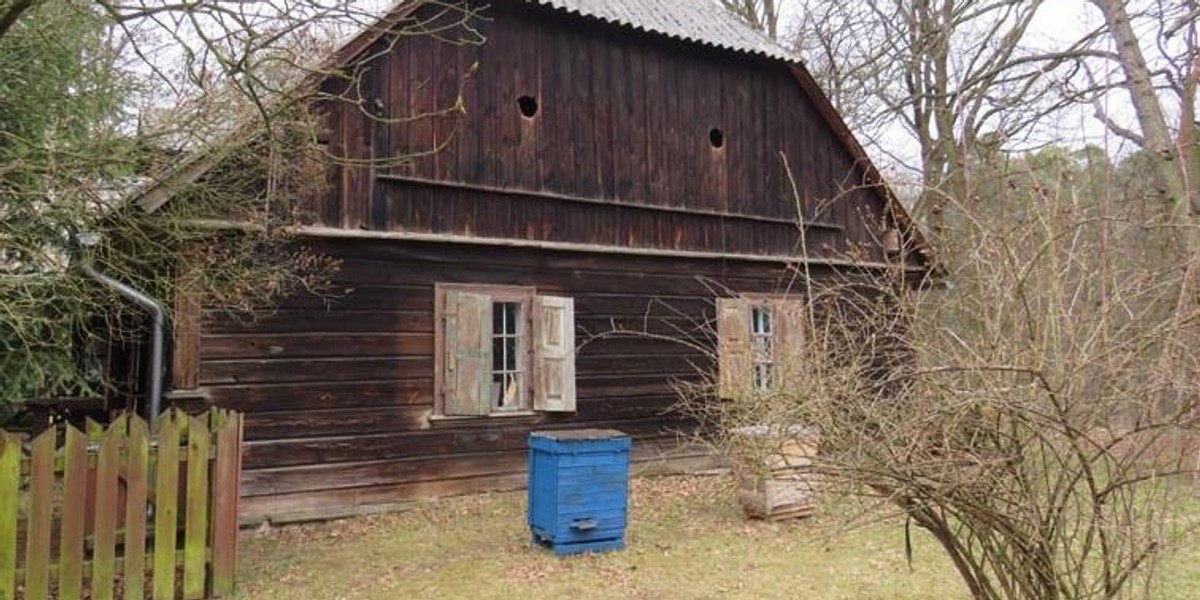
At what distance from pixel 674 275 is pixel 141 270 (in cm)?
605

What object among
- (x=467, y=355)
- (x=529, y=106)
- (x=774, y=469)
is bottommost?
(x=774, y=469)

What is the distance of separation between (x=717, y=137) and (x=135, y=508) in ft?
27.7

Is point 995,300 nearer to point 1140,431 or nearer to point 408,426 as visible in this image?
point 1140,431

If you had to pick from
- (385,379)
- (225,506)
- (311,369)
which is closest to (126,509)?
(225,506)

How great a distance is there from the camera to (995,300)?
3.57 meters

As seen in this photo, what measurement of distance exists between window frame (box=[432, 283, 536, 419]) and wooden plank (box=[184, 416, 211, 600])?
11.3 feet

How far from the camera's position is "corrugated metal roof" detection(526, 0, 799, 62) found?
404 inches

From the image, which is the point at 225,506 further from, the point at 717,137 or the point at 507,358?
the point at 717,137

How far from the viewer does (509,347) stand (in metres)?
9.70

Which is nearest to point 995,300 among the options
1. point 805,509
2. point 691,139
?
point 805,509

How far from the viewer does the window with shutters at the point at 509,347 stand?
9023mm

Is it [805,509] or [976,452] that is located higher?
[976,452]

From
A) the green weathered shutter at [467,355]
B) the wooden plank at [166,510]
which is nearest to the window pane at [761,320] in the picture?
the green weathered shutter at [467,355]

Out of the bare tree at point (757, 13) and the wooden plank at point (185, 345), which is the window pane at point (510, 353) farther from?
the bare tree at point (757, 13)
